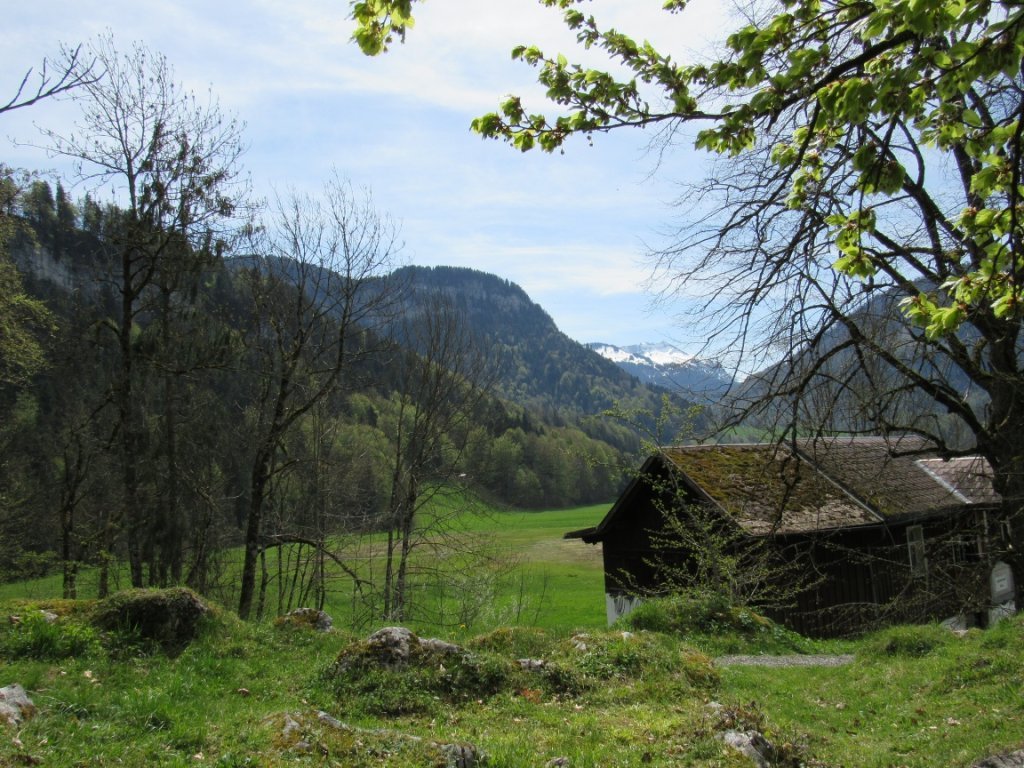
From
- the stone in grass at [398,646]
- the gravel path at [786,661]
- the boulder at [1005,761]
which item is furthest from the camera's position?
the gravel path at [786,661]

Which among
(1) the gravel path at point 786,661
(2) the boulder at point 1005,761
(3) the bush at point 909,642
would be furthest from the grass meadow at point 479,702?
(3) the bush at point 909,642

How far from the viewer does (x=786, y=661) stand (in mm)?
11922

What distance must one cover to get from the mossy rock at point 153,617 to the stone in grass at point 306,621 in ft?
5.68

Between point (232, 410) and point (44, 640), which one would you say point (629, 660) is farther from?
point (232, 410)

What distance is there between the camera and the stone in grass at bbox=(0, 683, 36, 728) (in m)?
4.88

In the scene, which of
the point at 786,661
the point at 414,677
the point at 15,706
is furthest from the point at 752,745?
the point at 786,661

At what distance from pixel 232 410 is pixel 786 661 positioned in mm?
23042

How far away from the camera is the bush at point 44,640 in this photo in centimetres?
690

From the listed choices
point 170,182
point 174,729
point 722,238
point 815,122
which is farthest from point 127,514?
point 815,122

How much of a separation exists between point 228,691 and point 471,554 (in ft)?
46.3

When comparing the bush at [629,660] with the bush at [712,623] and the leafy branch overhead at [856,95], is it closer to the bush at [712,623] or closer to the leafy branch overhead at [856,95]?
the bush at [712,623]

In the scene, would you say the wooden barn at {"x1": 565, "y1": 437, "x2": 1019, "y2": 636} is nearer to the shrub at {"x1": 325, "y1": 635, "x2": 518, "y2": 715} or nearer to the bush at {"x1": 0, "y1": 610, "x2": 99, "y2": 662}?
the shrub at {"x1": 325, "y1": 635, "x2": 518, "y2": 715}

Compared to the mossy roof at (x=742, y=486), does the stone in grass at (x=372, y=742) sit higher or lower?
lower

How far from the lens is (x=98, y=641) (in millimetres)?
7402
